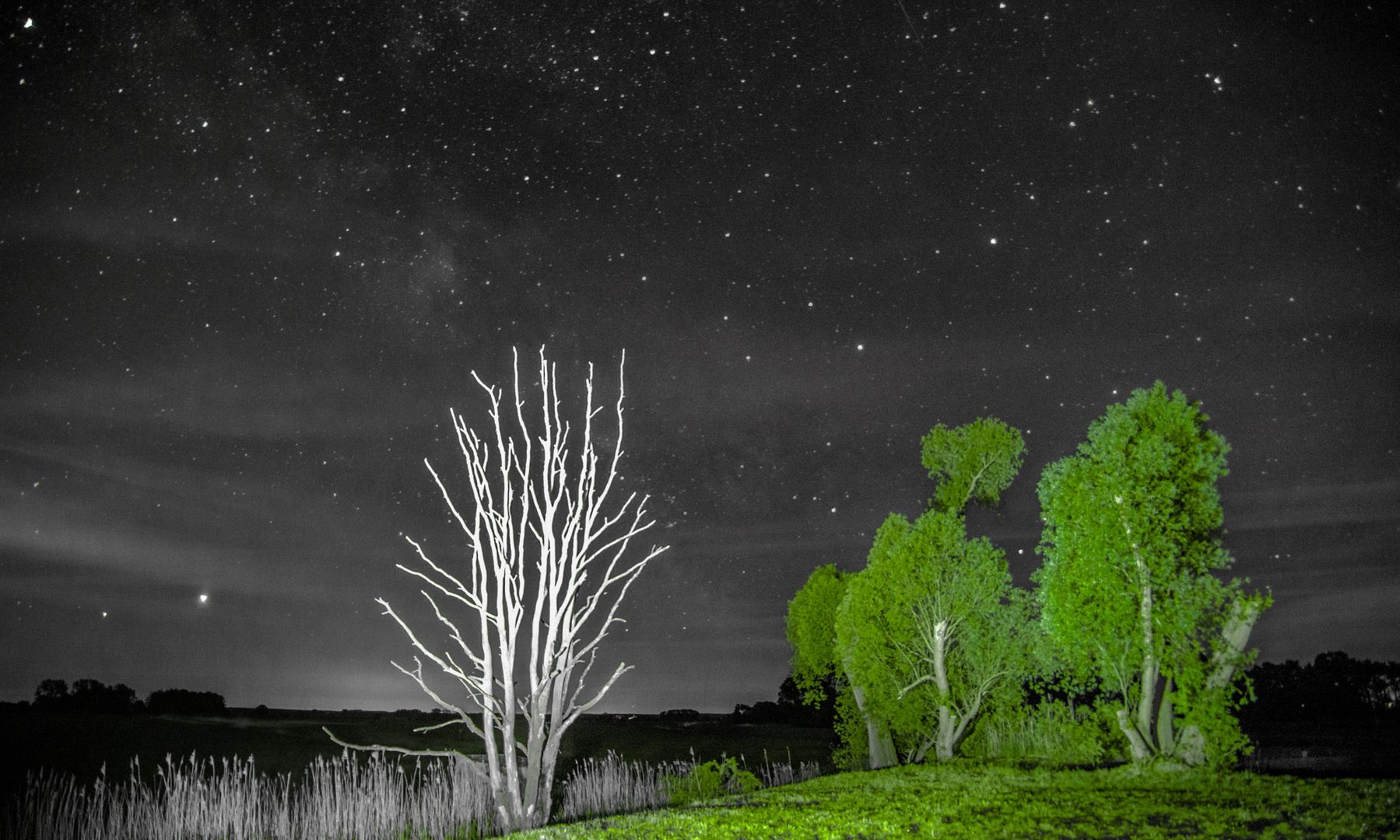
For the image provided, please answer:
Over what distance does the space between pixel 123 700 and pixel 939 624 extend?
53713 mm

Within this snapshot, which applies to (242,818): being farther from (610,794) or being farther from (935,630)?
(935,630)

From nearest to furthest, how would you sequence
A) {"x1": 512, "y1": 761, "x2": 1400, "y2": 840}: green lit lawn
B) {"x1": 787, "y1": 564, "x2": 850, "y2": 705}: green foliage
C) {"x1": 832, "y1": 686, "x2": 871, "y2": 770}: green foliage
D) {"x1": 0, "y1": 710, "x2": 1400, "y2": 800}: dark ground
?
1. {"x1": 512, "y1": 761, "x2": 1400, "y2": 840}: green lit lawn
2. {"x1": 0, "y1": 710, "x2": 1400, "y2": 800}: dark ground
3. {"x1": 832, "y1": 686, "x2": 871, "y2": 770}: green foliage
4. {"x1": 787, "y1": 564, "x2": 850, "y2": 705}: green foliage

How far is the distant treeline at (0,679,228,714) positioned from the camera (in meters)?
45.0

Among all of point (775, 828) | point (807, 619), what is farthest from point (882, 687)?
point (775, 828)

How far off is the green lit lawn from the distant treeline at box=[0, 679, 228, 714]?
46.8 m

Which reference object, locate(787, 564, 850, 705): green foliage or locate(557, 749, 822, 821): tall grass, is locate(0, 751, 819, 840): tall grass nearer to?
locate(557, 749, 822, 821): tall grass

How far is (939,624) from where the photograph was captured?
1956 cm

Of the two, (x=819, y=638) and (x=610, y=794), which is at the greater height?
(x=819, y=638)

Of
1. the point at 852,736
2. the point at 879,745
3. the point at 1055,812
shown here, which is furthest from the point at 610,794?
the point at 852,736

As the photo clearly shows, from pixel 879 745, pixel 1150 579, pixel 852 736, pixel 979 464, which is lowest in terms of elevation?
pixel 852 736

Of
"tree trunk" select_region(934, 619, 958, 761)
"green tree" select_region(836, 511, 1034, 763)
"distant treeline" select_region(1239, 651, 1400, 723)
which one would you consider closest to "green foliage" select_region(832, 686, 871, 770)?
"green tree" select_region(836, 511, 1034, 763)

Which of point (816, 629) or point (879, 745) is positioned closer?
point (879, 745)

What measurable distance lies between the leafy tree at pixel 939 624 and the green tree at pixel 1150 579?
3.98 metres

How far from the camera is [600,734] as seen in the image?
4247cm
